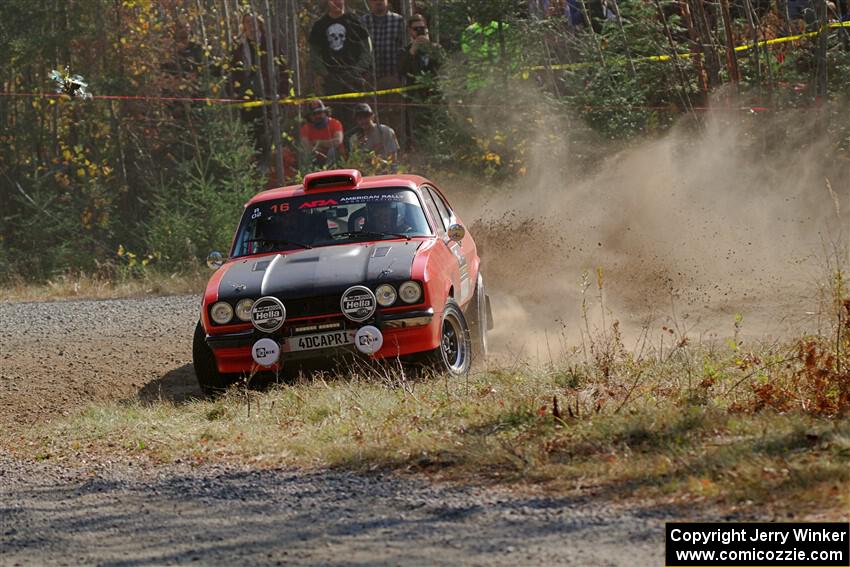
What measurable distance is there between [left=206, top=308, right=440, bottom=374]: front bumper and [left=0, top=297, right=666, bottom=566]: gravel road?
209 cm

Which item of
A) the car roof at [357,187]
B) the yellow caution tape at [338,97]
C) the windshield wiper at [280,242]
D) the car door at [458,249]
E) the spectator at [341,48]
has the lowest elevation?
the car door at [458,249]

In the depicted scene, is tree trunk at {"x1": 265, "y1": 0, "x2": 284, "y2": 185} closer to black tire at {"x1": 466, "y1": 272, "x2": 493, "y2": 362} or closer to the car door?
the car door

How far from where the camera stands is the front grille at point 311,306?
9.72 metres

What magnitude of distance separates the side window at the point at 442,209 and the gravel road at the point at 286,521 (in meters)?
4.76

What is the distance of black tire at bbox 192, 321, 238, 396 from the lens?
1027 centimetres

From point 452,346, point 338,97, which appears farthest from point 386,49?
point 452,346

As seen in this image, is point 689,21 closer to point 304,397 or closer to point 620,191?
point 620,191

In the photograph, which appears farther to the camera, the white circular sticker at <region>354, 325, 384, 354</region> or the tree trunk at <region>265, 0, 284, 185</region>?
the tree trunk at <region>265, 0, 284, 185</region>

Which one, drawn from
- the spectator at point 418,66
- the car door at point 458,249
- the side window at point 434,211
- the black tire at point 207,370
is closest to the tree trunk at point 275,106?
the spectator at point 418,66

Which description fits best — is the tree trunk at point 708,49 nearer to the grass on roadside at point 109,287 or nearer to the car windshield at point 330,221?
the grass on roadside at point 109,287

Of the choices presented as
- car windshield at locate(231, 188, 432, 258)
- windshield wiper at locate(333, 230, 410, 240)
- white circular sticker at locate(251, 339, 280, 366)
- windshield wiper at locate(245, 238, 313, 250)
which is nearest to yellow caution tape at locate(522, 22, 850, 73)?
car windshield at locate(231, 188, 432, 258)

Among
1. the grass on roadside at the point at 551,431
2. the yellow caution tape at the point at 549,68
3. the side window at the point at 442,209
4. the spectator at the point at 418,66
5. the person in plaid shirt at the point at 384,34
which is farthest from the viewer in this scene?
the person in plaid shirt at the point at 384,34

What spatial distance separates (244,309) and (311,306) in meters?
0.52

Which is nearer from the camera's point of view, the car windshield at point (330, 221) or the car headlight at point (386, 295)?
the car headlight at point (386, 295)
